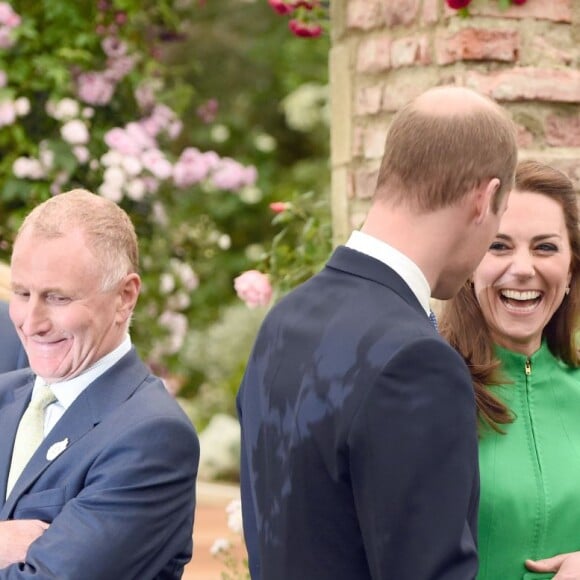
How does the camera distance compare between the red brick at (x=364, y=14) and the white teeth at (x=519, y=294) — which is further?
the red brick at (x=364, y=14)

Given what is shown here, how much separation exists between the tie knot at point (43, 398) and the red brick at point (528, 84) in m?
1.55

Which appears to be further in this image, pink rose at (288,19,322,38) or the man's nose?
pink rose at (288,19,322,38)

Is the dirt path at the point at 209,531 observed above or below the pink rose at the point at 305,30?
below

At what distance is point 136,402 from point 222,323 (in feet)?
27.8

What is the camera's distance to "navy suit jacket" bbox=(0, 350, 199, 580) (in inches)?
95.8

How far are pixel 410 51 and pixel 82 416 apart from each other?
1731 mm

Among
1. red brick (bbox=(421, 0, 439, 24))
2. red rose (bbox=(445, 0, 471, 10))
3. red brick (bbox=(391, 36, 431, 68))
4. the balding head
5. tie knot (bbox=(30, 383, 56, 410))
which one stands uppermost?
the balding head

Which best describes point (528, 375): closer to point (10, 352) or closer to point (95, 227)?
point (95, 227)

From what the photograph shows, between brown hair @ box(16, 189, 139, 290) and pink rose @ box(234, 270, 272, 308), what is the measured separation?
5.57 ft

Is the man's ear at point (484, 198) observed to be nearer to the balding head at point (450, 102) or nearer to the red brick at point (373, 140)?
the balding head at point (450, 102)

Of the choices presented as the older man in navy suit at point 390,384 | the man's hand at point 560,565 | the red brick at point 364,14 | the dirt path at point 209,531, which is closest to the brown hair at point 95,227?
the older man in navy suit at point 390,384

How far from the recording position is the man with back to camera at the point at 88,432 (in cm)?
245

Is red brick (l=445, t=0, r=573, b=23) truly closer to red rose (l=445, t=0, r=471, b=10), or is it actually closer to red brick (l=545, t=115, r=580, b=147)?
red rose (l=445, t=0, r=471, b=10)

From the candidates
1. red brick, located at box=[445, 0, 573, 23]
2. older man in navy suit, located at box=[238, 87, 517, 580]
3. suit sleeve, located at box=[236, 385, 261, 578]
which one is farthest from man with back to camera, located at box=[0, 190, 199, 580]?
red brick, located at box=[445, 0, 573, 23]
